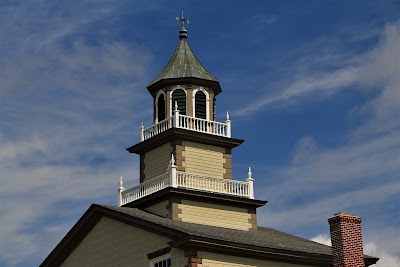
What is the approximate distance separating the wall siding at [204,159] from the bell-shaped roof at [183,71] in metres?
3.77

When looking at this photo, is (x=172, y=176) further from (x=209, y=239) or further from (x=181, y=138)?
(x=209, y=239)

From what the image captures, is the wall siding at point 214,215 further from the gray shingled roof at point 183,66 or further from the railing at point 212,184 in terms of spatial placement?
the gray shingled roof at point 183,66

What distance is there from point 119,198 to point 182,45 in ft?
33.1

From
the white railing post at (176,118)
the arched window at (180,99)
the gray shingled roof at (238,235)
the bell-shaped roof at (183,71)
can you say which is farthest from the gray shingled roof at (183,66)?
the gray shingled roof at (238,235)

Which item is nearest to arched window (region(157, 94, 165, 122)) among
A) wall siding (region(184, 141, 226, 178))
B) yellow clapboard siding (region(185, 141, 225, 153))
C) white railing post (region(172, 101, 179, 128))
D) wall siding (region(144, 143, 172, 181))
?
white railing post (region(172, 101, 179, 128))

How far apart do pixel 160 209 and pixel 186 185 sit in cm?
185

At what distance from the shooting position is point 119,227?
4734 centimetres

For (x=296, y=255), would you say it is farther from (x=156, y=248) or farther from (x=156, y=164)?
(x=156, y=164)

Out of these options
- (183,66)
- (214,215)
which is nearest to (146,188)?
(214,215)

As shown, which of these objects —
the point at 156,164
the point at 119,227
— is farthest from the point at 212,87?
the point at 119,227

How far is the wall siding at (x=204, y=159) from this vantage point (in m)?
50.4

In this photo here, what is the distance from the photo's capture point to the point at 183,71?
173ft

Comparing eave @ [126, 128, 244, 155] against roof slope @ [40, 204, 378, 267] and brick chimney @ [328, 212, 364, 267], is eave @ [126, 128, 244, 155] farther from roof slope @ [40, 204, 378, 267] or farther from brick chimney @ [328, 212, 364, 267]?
brick chimney @ [328, 212, 364, 267]

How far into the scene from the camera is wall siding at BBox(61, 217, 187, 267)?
44844mm
